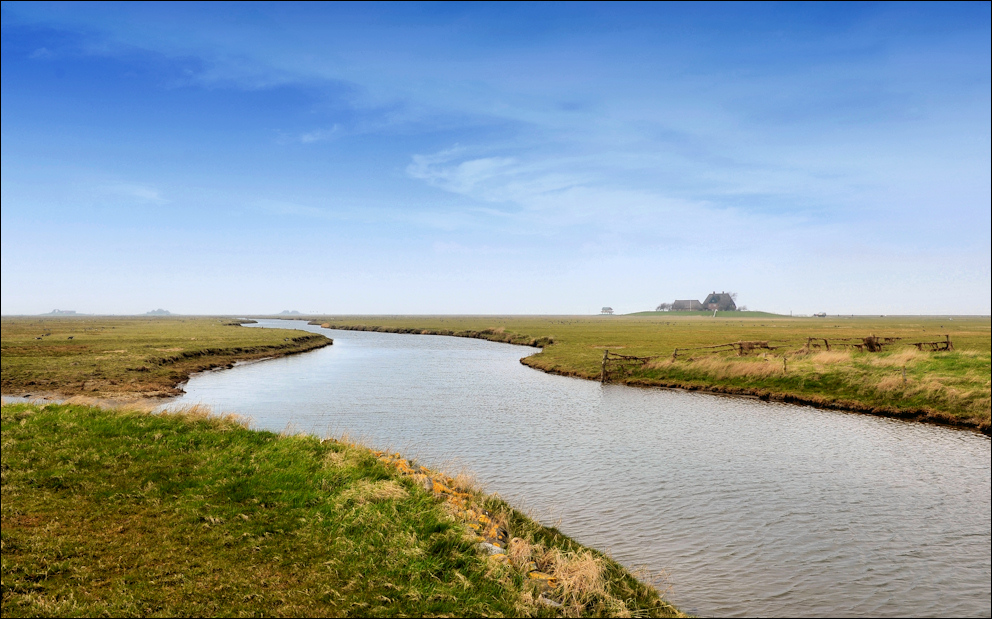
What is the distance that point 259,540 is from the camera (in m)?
11.8

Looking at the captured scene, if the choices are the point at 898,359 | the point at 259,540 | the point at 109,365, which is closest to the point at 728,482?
the point at 259,540

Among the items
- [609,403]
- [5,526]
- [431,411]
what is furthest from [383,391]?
[5,526]

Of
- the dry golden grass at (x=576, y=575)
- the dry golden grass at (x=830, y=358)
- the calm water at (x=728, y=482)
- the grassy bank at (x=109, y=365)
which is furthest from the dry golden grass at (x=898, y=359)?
the grassy bank at (x=109, y=365)

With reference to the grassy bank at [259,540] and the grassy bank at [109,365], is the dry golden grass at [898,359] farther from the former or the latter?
the grassy bank at [109,365]

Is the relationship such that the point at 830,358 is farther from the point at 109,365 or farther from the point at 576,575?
the point at 109,365

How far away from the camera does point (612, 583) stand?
12312 millimetres

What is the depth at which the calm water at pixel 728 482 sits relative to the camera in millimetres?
13484

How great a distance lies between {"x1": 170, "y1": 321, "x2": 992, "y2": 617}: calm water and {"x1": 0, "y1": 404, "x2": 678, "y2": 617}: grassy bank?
11.0 feet

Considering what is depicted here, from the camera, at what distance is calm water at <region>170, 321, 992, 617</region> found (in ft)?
44.2

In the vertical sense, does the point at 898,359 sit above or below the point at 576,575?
above

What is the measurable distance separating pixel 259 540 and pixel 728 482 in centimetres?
1751

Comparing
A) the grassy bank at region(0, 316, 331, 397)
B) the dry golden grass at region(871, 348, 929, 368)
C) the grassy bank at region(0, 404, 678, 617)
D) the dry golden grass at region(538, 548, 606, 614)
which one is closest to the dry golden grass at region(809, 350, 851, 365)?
the dry golden grass at region(871, 348, 929, 368)

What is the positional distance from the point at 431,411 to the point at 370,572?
1051 inches

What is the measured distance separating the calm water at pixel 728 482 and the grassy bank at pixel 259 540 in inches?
132
